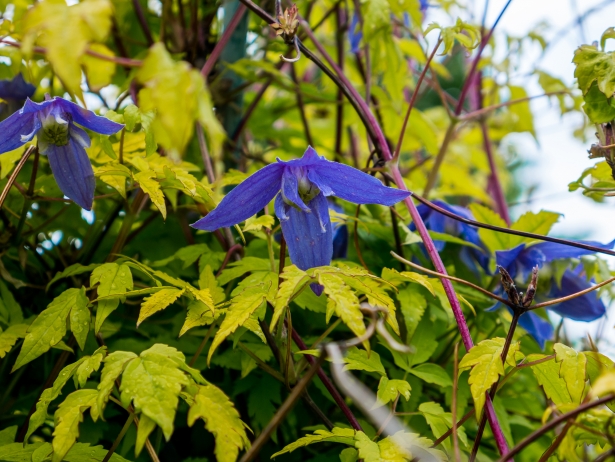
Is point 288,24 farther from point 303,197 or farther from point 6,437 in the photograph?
point 6,437

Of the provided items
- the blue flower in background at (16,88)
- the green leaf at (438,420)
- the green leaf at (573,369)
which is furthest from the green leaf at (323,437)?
the blue flower in background at (16,88)

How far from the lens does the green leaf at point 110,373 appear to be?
476 millimetres

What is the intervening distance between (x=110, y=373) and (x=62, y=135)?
320 mm

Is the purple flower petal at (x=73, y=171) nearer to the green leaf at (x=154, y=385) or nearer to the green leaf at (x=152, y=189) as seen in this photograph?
the green leaf at (x=152, y=189)

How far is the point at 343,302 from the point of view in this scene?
1.61 ft

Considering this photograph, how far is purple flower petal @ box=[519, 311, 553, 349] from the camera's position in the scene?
860mm

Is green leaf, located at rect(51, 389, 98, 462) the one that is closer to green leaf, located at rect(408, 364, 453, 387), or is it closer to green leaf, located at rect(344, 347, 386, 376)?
green leaf, located at rect(344, 347, 386, 376)

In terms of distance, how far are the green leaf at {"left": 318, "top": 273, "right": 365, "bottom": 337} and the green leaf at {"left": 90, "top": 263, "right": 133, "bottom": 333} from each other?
23cm

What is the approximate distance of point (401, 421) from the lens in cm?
72

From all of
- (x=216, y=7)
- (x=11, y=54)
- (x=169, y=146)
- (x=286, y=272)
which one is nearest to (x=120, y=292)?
(x=286, y=272)

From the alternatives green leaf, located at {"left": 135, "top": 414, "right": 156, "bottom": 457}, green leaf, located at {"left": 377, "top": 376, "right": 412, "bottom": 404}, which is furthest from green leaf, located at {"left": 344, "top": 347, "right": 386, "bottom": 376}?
green leaf, located at {"left": 135, "top": 414, "right": 156, "bottom": 457}

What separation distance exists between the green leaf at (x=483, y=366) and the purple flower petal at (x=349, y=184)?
0.60 feet

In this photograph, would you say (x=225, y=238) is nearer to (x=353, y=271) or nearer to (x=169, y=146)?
(x=353, y=271)

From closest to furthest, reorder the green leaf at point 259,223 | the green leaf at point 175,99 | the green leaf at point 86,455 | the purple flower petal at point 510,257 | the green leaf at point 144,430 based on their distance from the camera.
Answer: the green leaf at point 175,99, the green leaf at point 144,430, the green leaf at point 86,455, the green leaf at point 259,223, the purple flower petal at point 510,257
